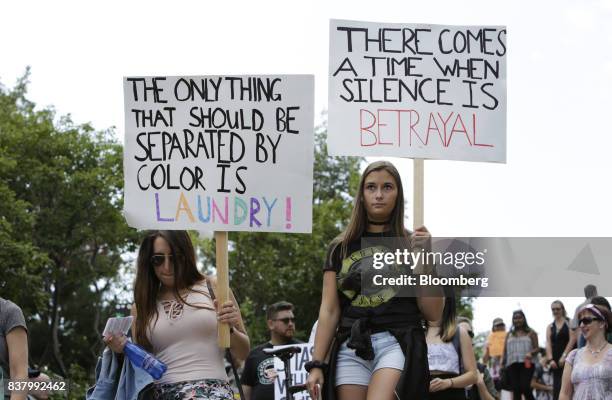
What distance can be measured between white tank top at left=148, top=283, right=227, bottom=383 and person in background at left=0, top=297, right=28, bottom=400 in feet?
2.87

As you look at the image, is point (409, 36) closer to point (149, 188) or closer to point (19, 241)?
point (149, 188)

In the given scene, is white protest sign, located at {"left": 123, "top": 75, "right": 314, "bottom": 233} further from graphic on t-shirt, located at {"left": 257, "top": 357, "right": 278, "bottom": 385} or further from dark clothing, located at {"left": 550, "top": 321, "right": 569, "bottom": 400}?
dark clothing, located at {"left": 550, "top": 321, "right": 569, "bottom": 400}

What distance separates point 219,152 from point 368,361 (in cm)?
196

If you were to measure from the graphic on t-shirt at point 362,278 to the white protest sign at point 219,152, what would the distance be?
102cm

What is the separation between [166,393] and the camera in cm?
661

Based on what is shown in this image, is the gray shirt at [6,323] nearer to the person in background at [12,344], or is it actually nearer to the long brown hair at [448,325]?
the person in background at [12,344]

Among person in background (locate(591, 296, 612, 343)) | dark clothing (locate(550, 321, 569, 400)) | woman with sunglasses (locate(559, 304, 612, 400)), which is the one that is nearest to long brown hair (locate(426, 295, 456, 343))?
woman with sunglasses (locate(559, 304, 612, 400))

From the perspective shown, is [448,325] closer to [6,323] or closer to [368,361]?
[368,361]

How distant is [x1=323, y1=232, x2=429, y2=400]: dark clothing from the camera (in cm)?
629

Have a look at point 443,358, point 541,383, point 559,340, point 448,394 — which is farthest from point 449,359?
point 541,383

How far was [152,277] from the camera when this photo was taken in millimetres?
6875

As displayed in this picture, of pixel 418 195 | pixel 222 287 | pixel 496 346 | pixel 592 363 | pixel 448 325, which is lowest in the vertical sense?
pixel 496 346

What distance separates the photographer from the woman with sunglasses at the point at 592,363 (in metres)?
9.23

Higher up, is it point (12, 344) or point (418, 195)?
point (418, 195)
